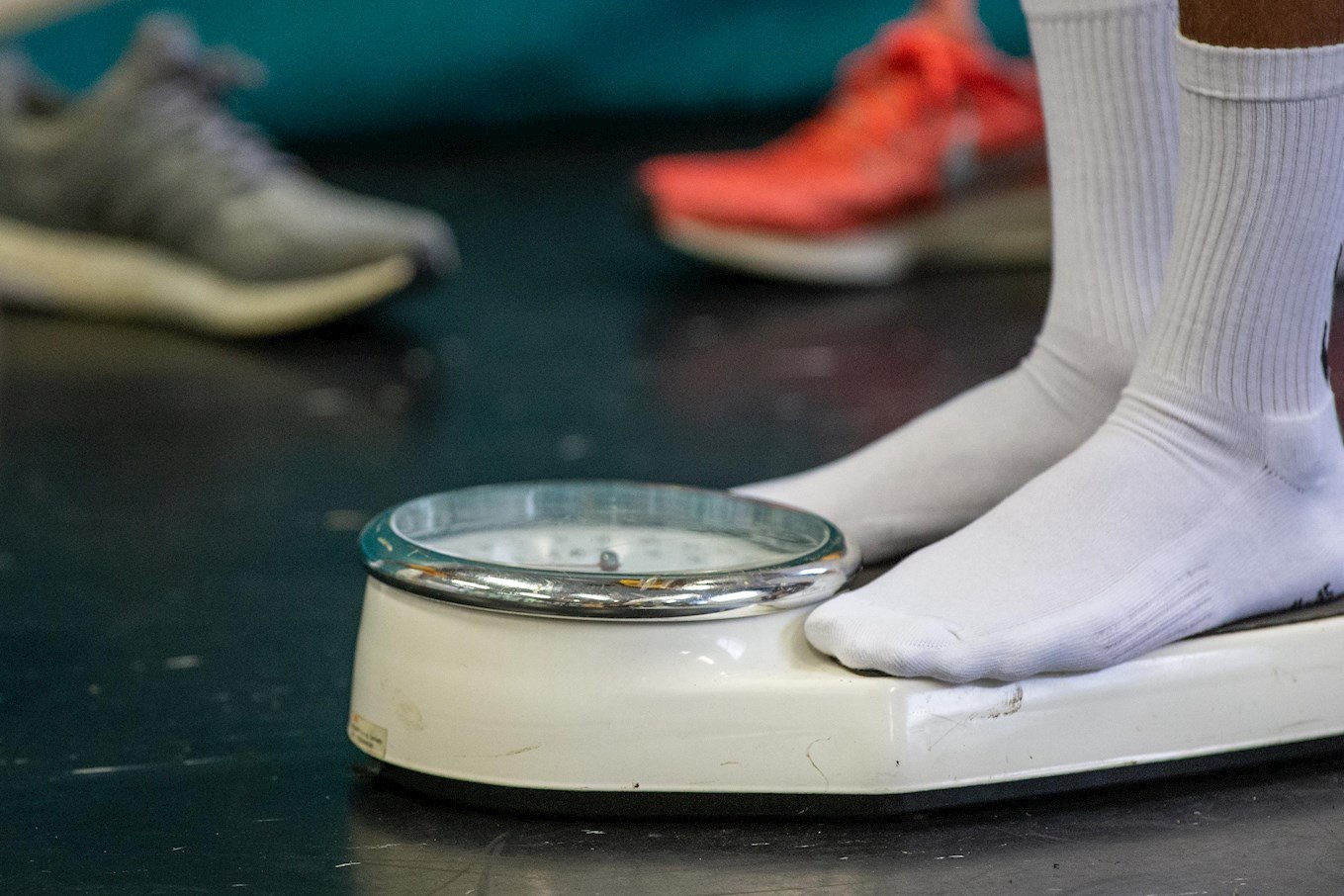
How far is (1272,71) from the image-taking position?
0.63 m

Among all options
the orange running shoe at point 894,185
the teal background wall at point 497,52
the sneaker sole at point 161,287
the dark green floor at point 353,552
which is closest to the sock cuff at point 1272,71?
the dark green floor at point 353,552

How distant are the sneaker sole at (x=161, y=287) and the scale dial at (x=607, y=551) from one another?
95 cm

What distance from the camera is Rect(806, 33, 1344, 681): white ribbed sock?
2.08 feet

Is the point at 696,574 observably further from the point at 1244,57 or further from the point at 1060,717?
the point at 1244,57

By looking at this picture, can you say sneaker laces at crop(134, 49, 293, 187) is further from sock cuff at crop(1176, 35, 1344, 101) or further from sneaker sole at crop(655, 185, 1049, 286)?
sock cuff at crop(1176, 35, 1344, 101)

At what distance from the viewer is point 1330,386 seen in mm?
714

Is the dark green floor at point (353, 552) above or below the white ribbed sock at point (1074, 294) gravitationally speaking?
below

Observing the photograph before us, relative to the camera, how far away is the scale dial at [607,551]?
62 cm

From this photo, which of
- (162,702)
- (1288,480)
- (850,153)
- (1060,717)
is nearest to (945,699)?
(1060,717)

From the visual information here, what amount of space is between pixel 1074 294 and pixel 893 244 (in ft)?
3.87

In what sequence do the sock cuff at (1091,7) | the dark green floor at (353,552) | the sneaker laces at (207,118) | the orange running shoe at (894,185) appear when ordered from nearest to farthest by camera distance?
the dark green floor at (353,552)
the sock cuff at (1091,7)
the sneaker laces at (207,118)
the orange running shoe at (894,185)

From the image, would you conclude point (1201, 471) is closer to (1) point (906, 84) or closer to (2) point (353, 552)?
(2) point (353, 552)

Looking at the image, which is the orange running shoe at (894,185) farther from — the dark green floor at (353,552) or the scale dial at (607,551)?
the scale dial at (607,551)

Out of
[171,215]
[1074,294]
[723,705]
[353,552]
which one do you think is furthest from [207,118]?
[723,705]
